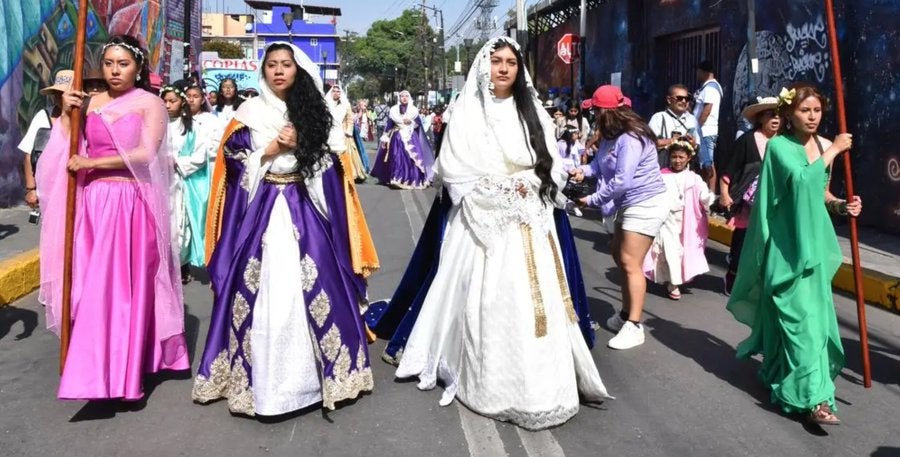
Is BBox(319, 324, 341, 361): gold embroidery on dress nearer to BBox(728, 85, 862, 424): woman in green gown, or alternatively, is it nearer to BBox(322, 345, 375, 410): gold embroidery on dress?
BBox(322, 345, 375, 410): gold embroidery on dress

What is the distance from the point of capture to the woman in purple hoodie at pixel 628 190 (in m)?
5.39

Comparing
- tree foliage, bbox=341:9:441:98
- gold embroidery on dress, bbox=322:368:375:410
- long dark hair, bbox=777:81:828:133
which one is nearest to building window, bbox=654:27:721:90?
long dark hair, bbox=777:81:828:133

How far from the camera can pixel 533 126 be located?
4406mm

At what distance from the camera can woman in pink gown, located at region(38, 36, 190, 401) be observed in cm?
422

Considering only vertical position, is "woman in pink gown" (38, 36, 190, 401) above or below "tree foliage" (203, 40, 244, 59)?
below

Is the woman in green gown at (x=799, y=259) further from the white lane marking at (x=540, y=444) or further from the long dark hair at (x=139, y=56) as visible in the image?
the long dark hair at (x=139, y=56)

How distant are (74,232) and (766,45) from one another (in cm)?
1098

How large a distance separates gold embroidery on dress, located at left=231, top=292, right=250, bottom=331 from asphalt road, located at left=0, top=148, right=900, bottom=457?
18.8 inches

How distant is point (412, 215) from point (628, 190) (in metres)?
6.86

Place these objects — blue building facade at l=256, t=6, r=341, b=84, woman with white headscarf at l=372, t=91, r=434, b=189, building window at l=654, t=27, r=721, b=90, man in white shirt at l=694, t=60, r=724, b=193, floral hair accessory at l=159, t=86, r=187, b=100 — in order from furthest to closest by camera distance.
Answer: blue building facade at l=256, t=6, r=341, b=84 < woman with white headscarf at l=372, t=91, r=434, b=189 < building window at l=654, t=27, r=721, b=90 < man in white shirt at l=694, t=60, r=724, b=193 < floral hair accessory at l=159, t=86, r=187, b=100

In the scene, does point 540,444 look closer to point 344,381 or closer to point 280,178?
point 344,381

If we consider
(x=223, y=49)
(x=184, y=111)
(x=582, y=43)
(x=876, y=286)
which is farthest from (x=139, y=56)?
(x=223, y=49)

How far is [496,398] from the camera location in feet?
13.7

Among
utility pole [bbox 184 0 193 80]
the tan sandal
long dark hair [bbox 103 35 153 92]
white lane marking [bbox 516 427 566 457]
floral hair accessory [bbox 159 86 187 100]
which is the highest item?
utility pole [bbox 184 0 193 80]
